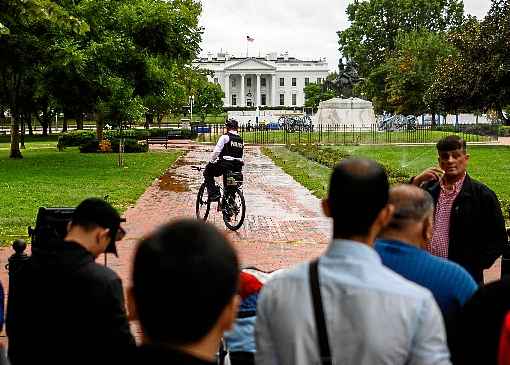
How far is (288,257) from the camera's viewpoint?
10484 mm

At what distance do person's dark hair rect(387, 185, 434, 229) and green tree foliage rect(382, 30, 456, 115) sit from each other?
58.7 metres

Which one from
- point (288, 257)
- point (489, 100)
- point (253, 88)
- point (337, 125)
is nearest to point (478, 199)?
point (288, 257)

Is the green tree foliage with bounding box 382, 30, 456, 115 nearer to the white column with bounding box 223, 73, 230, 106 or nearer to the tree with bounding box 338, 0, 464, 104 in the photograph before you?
the tree with bounding box 338, 0, 464, 104

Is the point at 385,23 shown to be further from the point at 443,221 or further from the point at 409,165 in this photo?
the point at 443,221

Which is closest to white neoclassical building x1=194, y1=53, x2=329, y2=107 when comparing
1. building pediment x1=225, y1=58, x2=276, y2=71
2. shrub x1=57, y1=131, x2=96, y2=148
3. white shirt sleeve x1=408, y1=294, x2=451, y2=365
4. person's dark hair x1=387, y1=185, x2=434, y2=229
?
building pediment x1=225, y1=58, x2=276, y2=71

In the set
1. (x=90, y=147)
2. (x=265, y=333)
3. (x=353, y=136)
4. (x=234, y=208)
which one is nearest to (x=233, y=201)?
(x=234, y=208)

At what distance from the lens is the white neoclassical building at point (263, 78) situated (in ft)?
447

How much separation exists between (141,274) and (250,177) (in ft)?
71.3

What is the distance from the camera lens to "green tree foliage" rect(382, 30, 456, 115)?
205ft

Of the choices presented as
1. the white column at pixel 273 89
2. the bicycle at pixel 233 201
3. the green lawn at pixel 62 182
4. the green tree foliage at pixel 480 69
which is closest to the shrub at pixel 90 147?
the green lawn at pixel 62 182

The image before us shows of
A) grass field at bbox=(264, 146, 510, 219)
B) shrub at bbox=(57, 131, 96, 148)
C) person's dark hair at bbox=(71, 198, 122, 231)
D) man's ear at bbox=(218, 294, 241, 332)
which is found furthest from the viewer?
shrub at bbox=(57, 131, 96, 148)

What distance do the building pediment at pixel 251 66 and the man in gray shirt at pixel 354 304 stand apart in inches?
5248

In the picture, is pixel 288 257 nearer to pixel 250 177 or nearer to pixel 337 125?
pixel 250 177

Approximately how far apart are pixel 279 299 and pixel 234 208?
9.94 metres
